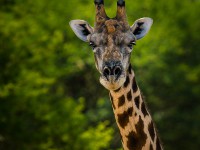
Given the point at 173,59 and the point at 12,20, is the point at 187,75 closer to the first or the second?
the point at 173,59

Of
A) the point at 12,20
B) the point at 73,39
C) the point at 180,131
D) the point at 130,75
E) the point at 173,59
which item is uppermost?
the point at 130,75

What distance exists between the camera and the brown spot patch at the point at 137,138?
35.7 feet

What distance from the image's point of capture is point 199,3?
46094 mm

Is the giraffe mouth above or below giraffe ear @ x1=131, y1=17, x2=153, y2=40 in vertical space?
below

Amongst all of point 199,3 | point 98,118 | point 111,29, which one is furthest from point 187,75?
point 111,29

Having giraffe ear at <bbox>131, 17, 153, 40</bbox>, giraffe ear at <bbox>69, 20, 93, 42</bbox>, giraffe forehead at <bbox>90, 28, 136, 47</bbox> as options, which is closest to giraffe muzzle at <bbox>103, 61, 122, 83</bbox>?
giraffe forehead at <bbox>90, 28, 136, 47</bbox>

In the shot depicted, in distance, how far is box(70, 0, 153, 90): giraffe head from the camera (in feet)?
34.0

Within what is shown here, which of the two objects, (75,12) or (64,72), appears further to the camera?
(75,12)

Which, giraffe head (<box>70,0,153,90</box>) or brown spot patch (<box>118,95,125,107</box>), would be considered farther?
brown spot patch (<box>118,95,125,107</box>)

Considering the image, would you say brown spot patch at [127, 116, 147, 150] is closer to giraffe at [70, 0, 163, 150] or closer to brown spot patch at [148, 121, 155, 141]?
giraffe at [70, 0, 163, 150]

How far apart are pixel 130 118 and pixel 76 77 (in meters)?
23.2

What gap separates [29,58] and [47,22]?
791cm

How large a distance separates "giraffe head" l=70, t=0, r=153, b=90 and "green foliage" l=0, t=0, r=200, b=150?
11.0 meters

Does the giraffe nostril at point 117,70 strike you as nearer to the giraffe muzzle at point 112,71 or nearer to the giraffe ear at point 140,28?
the giraffe muzzle at point 112,71
